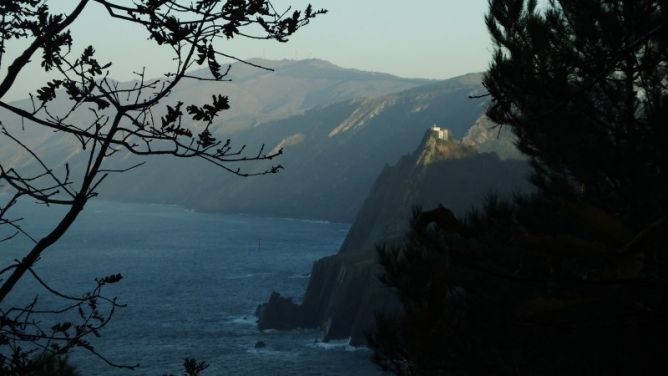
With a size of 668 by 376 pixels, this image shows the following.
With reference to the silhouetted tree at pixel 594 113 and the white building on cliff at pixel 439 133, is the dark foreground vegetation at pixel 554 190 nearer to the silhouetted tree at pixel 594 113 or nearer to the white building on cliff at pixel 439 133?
the silhouetted tree at pixel 594 113

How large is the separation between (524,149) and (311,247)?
12799 cm

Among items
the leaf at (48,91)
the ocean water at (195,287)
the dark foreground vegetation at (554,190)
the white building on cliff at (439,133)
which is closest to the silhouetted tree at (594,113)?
the dark foreground vegetation at (554,190)

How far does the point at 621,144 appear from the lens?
590 inches

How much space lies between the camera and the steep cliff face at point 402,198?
83.0 meters

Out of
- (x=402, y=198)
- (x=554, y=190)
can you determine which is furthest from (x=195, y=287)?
(x=554, y=190)

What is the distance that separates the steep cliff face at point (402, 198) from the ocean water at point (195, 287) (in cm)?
384

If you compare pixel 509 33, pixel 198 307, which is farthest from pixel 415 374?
pixel 198 307

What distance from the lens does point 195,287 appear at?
4018 inches

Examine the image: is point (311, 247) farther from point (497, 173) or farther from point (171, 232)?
point (497, 173)

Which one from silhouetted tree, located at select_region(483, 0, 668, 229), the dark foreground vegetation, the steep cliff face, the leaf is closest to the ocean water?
the steep cliff face

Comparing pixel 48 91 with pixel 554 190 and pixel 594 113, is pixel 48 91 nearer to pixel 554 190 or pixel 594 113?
pixel 594 113

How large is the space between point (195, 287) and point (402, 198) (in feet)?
95.2

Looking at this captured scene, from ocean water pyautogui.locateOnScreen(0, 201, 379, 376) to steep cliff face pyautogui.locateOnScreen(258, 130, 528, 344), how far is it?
384 cm

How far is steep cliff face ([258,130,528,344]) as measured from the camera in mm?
83000
